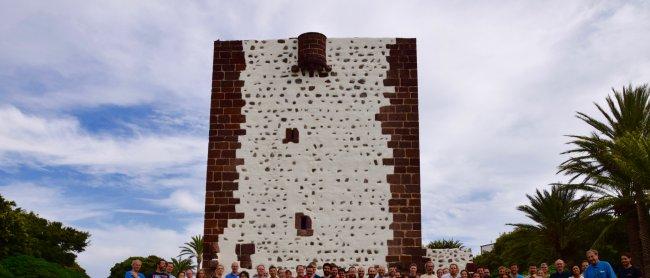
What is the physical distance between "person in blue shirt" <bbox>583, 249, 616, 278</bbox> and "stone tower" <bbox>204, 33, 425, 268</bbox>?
3.83m

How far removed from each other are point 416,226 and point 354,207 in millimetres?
1290

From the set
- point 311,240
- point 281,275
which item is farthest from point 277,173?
point 281,275

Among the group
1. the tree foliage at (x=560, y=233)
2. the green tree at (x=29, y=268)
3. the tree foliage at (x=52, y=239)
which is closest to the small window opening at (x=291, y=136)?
the green tree at (x=29, y=268)

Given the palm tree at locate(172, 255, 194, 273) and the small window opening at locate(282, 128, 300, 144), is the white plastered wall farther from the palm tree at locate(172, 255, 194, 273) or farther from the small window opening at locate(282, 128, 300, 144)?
the palm tree at locate(172, 255, 194, 273)

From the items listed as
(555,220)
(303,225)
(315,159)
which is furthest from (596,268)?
(555,220)

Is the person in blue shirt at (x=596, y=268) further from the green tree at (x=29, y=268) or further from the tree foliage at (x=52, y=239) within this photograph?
the tree foliage at (x=52, y=239)

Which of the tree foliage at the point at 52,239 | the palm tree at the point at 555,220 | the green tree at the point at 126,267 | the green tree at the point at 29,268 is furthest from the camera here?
the green tree at the point at 126,267

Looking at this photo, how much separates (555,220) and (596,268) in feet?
50.6

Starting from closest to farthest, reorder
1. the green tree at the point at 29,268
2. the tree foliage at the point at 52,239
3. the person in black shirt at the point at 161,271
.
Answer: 1. the person in black shirt at the point at 161,271
2. the green tree at the point at 29,268
3. the tree foliage at the point at 52,239

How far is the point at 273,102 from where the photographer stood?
13938mm

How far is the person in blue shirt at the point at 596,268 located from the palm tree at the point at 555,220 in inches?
549

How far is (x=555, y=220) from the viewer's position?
24.5 m

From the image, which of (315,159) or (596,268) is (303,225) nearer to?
(315,159)

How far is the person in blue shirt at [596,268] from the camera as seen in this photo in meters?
9.73
